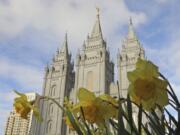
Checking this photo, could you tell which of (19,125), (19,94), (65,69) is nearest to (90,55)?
(65,69)

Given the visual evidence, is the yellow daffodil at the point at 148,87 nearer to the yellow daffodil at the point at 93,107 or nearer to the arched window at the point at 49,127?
the yellow daffodil at the point at 93,107

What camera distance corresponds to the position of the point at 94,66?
2934 centimetres

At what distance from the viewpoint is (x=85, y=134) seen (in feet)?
3.43

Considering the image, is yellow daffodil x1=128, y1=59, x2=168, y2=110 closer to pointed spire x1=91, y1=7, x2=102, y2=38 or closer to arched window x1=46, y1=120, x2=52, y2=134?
arched window x1=46, y1=120, x2=52, y2=134

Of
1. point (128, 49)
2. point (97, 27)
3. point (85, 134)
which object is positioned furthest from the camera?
point (97, 27)

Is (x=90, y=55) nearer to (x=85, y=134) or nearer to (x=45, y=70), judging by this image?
(x=45, y=70)

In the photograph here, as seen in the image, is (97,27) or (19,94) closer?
(19,94)

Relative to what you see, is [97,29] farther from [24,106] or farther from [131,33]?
[24,106]

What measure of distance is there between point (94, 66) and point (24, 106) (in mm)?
28257

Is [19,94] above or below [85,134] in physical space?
above

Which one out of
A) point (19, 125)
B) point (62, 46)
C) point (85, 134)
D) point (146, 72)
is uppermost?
point (62, 46)

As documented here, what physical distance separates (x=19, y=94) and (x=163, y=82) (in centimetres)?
58

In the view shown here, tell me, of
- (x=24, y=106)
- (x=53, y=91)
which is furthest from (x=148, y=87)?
(x=53, y=91)

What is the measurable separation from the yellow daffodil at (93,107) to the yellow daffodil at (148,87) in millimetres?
Answer: 150
